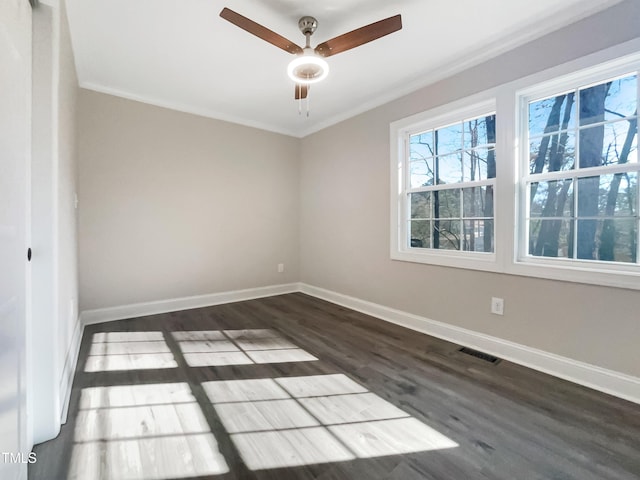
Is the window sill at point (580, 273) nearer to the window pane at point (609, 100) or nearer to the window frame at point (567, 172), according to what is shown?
the window frame at point (567, 172)

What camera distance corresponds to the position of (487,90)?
94.1 inches

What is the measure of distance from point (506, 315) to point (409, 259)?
98 centimetres

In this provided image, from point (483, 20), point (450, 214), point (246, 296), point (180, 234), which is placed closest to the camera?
point (483, 20)

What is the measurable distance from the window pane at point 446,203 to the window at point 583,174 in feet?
1.86

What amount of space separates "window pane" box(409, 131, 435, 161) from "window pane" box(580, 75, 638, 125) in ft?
3.79

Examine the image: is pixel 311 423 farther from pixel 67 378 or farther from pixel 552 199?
pixel 552 199

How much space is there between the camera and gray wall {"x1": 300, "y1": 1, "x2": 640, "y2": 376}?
1846 millimetres

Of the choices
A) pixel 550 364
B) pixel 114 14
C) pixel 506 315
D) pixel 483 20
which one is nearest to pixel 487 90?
pixel 483 20

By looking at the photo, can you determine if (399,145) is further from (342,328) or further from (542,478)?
(542,478)

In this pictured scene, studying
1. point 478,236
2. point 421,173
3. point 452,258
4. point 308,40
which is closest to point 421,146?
point 421,173

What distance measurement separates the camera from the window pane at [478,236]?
2508 millimetres

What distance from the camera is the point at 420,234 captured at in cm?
305

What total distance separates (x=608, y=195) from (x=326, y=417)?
2276 millimetres

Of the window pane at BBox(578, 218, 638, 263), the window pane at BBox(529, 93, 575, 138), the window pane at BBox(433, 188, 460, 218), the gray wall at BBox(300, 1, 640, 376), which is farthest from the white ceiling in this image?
the window pane at BBox(578, 218, 638, 263)
